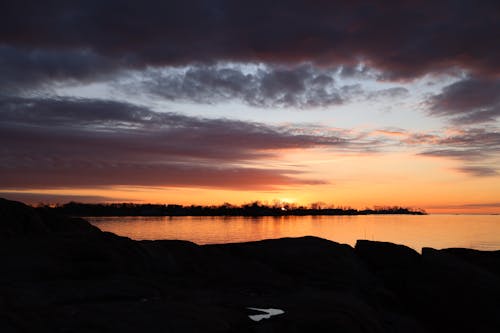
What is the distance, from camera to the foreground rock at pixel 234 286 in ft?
32.6

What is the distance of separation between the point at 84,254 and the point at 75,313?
16.8 feet

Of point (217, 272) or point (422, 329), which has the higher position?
point (217, 272)

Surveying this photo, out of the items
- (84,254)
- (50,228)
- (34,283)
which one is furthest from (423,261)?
(50,228)

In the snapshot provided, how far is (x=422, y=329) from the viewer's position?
46.2 ft

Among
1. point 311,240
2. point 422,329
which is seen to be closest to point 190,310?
point 422,329

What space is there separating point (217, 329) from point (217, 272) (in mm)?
6413

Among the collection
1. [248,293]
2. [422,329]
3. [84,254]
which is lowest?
[422,329]

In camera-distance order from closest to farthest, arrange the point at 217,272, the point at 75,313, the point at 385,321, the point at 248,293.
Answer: the point at 75,313 < the point at 385,321 < the point at 248,293 < the point at 217,272

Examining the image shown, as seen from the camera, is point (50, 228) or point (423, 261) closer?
point (423, 261)

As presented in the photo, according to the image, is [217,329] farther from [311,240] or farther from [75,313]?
[311,240]

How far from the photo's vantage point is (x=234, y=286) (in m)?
15.5

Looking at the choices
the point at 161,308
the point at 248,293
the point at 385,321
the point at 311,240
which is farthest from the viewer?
the point at 311,240

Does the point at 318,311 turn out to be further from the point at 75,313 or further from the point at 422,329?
the point at 75,313

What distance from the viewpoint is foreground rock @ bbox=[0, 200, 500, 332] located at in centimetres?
992
